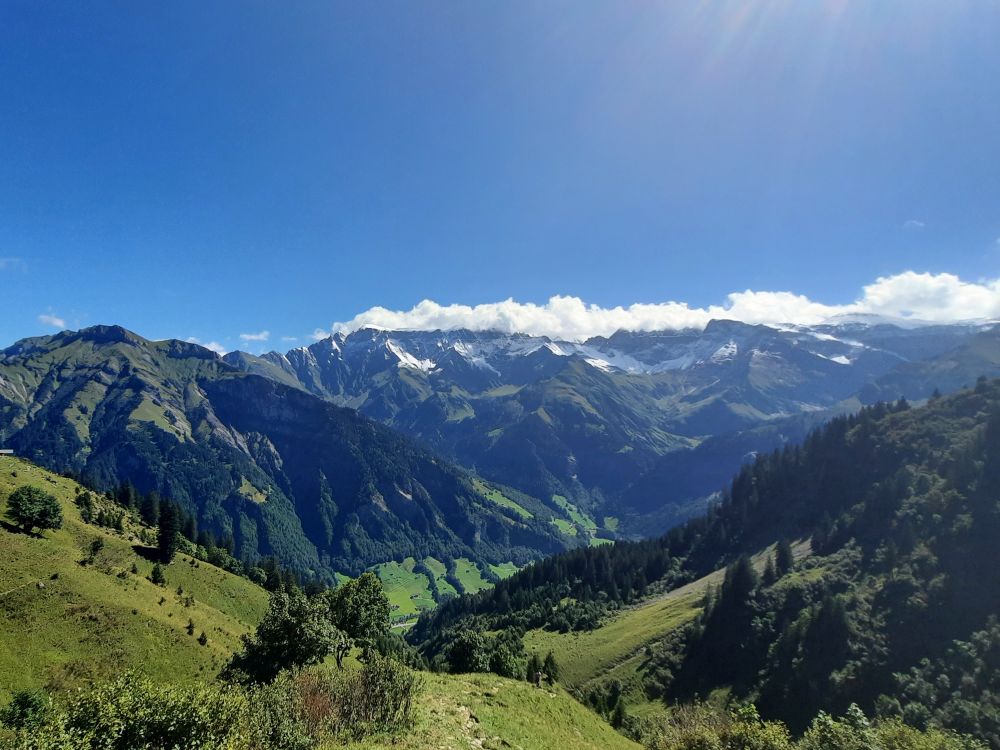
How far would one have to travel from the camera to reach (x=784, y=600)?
14212 cm

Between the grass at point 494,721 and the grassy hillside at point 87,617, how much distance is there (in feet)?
156

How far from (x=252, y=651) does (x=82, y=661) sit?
2835cm

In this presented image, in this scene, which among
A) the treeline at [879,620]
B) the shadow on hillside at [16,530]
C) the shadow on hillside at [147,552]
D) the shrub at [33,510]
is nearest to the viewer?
the shadow on hillside at [16,530]

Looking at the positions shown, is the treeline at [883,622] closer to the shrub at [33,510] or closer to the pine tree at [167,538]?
the pine tree at [167,538]

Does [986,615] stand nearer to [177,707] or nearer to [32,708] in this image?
[177,707]

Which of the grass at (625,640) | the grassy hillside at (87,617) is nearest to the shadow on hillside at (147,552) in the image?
the grassy hillside at (87,617)

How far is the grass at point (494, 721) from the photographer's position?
37.9 metres

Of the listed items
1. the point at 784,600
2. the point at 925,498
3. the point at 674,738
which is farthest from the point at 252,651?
the point at 925,498

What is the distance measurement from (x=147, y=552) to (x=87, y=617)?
4565 centimetres

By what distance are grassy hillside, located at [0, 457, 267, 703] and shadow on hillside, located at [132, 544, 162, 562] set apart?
1.37 meters

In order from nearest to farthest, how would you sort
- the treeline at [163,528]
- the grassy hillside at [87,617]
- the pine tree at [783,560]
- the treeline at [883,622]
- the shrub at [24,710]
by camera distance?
the shrub at [24,710] < the grassy hillside at [87,617] < the treeline at [883,622] < the treeline at [163,528] < the pine tree at [783,560]

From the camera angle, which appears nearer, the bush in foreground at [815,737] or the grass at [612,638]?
the bush in foreground at [815,737]

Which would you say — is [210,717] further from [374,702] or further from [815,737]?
[815,737]

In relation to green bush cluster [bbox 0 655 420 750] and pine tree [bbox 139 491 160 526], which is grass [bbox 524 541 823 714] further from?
pine tree [bbox 139 491 160 526]
